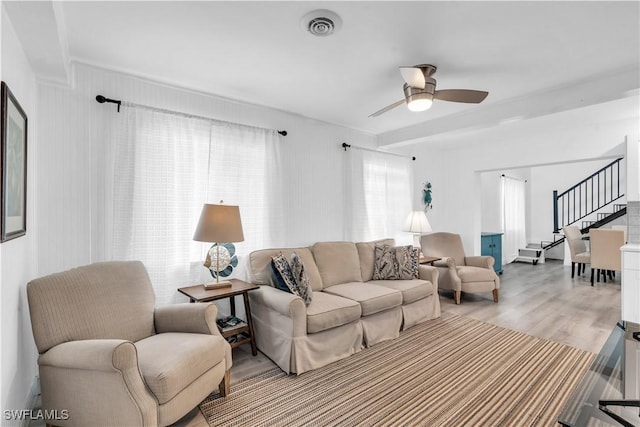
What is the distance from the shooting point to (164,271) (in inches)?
107

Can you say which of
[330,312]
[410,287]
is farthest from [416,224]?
[330,312]

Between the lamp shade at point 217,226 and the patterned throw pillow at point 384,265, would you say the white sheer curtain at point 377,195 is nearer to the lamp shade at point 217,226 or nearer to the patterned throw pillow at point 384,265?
the patterned throw pillow at point 384,265

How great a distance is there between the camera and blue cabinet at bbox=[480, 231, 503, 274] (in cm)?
600

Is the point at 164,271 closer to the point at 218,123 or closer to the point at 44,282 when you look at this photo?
the point at 44,282

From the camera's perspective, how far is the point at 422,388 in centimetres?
227

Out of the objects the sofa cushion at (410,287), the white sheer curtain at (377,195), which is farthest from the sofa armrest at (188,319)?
the white sheer curtain at (377,195)

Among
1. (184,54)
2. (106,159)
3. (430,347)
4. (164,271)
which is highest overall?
(184,54)

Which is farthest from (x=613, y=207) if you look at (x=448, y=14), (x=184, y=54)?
(x=184, y=54)

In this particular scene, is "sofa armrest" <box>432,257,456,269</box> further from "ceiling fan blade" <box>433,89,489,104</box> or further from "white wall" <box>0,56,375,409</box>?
"white wall" <box>0,56,375,409</box>

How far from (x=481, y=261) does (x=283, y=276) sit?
326 centimetres

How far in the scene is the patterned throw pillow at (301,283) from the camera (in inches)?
109

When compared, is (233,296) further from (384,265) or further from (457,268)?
(457,268)

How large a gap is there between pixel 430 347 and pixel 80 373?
2.68 meters

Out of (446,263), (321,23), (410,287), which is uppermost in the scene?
(321,23)
